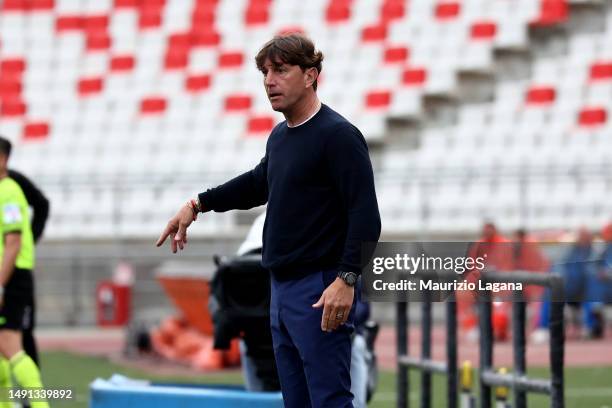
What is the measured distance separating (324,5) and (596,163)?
5.70 m

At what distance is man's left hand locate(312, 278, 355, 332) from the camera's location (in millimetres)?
4520

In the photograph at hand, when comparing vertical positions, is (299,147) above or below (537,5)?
below

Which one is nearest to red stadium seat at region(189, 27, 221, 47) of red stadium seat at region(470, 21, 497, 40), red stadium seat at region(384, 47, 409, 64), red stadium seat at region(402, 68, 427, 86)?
red stadium seat at region(384, 47, 409, 64)

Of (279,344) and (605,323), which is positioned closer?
(279,344)

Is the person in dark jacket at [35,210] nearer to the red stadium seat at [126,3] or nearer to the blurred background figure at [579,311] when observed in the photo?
the blurred background figure at [579,311]

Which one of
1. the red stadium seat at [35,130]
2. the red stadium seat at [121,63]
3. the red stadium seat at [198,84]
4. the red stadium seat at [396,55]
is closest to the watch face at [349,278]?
the red stadium seat at [396,55]

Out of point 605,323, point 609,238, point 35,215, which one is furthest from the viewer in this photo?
point 605,323

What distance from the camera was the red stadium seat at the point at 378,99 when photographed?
1992cm

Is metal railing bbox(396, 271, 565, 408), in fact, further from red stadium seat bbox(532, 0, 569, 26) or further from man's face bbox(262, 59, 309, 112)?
red stadium seat bbox(532, 0, 569, 26)

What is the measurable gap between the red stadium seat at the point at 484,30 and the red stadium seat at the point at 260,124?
307cm

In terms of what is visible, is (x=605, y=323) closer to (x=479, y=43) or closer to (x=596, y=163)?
(x=596, y=163)

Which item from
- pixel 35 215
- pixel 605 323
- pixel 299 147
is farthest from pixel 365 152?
pixel 605 323

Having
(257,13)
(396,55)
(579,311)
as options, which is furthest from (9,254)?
(257,13)

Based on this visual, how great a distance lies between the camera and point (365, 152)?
4680 millimetres
